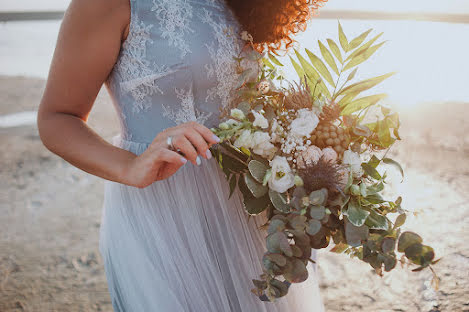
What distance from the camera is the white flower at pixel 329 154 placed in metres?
0.96

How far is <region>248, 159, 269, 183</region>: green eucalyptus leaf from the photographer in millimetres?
940

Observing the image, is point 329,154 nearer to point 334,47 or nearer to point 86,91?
point 334,47

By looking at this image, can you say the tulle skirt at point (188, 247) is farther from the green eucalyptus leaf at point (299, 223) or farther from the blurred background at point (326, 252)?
the blurred background at point (326, 252)

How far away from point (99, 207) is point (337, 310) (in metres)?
2.21

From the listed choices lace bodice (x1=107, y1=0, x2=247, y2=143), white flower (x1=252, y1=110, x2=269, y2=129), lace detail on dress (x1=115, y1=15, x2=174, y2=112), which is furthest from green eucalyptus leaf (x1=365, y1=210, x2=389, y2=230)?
lace detail on dress (x1=115, y1=15, x2=174, y2=112)

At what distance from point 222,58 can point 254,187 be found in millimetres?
420

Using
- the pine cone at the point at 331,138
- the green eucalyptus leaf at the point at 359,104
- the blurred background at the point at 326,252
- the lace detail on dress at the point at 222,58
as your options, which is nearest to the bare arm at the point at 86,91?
the lace detail on dress at the point at 222,58

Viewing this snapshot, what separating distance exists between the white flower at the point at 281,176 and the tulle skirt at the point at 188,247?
30 cm

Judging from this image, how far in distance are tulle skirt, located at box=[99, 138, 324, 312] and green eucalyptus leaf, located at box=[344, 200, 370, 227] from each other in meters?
0.39

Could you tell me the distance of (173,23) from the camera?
1.12m

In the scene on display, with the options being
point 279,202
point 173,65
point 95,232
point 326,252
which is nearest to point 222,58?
point 173,65

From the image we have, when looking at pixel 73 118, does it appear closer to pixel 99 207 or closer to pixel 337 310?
pixel 337 310

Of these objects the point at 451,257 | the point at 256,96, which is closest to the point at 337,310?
the point at 451,257

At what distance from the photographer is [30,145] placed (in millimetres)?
4789
